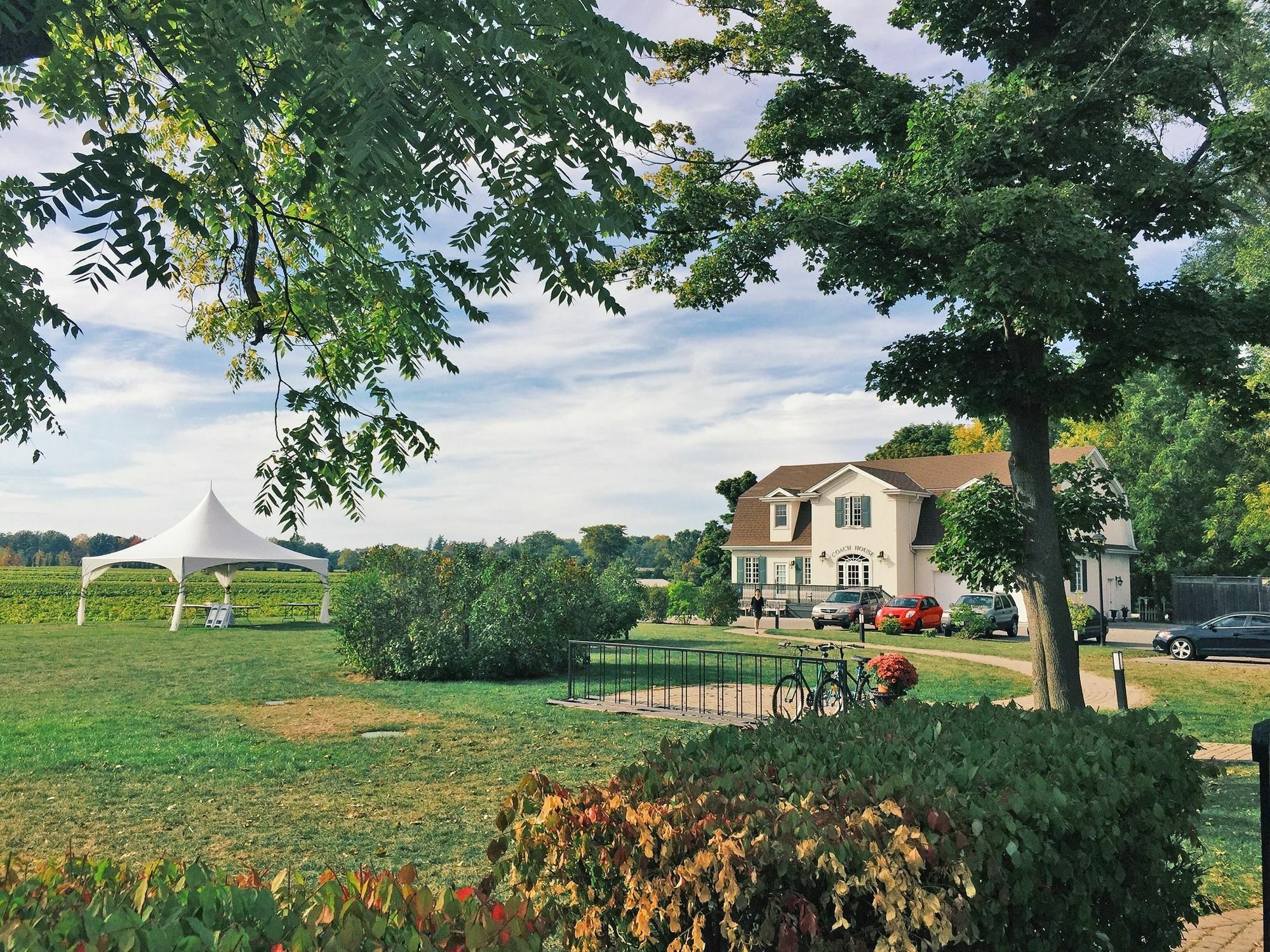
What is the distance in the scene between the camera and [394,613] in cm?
1927

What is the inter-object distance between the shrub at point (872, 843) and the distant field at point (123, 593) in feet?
102

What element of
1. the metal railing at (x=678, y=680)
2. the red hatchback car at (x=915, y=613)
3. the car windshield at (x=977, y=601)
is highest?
the car windshield at (x=977, y=601)

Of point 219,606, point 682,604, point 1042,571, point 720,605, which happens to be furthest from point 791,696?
point 219,606

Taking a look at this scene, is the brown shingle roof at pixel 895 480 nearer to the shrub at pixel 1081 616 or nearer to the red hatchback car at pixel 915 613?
the red hatchback car at pixel 915 613

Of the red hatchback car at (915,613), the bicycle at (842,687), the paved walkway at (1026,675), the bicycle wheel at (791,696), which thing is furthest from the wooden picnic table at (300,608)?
the bicycle at (842,687)

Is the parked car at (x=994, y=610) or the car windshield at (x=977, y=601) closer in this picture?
the parked car at (x=994, y=610)

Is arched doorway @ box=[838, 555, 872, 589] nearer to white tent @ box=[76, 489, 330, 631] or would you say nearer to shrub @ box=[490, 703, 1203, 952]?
white tent @ box=[76, 489, 330, 631]

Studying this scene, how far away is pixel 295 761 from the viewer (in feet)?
34.9

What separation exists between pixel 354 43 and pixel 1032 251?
28.9 feet

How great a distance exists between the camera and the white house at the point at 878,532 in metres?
44.7

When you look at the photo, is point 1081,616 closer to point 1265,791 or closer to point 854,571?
point 854,571

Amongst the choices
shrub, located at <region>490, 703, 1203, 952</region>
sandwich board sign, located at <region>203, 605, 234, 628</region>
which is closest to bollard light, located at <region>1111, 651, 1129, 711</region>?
shrub, located at <region>490, 703, 1203, 952</region>

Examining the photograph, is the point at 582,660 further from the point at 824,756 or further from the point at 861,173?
the point at 824,756

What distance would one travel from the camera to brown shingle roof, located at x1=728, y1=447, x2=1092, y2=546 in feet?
150
